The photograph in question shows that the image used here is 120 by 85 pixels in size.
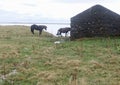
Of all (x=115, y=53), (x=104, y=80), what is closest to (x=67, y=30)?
(x=115, y=53)

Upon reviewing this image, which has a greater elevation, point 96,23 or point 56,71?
point 96,23

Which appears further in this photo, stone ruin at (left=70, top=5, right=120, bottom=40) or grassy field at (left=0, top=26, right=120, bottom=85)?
stone ruin at (left=70, top=5, right=120, bottom=40)

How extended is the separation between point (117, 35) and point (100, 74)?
24.9 meters

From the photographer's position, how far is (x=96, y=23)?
41.6 metres

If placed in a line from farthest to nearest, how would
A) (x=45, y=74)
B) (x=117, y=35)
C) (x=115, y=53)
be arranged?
(x=117, y=35) < (x=115, y=53) < (x=45, y=74)

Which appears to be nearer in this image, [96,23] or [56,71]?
[56,71]

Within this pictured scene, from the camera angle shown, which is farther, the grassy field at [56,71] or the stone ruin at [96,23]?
the stone ruin at [96,23]

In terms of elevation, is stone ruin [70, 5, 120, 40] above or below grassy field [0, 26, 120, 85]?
above

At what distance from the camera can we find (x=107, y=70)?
17.5m

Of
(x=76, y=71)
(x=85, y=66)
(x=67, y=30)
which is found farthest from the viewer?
(x=67, y=30)

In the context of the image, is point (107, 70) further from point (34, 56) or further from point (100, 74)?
point (34, 56)

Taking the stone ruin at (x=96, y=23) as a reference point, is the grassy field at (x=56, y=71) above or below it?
below

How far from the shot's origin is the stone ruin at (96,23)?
4125 cm

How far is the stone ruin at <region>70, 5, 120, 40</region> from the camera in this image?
135 feet
